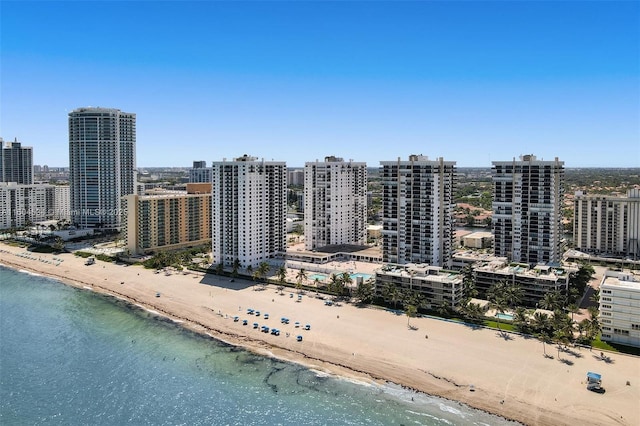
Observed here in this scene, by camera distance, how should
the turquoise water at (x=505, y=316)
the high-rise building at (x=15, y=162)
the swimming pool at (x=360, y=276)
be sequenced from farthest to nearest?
1. the high-rise building at (x=15, y=162)
2. the swimming pool at (x=360, y=276)
3. the turquoise water at (x=505, y=316)

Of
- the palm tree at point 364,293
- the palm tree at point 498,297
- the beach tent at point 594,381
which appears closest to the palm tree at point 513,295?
the palm tree at point 498,297

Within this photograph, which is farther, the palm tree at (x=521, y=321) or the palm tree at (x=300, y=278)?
the palm tree at (x=300, y=278)

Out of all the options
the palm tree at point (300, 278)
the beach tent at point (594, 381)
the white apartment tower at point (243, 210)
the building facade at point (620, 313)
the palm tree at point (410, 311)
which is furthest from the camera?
the white apartment tower at point (243, 210)

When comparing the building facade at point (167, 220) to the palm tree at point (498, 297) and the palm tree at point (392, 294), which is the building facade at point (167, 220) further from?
the palm tree at point (498, 297)

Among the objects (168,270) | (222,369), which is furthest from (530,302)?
(168,270)

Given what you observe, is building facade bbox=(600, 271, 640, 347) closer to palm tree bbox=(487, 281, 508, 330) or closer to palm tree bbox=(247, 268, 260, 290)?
palm tree bbox=(487, 281, 508, 330)

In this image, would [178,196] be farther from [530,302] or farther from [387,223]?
[530,302]
